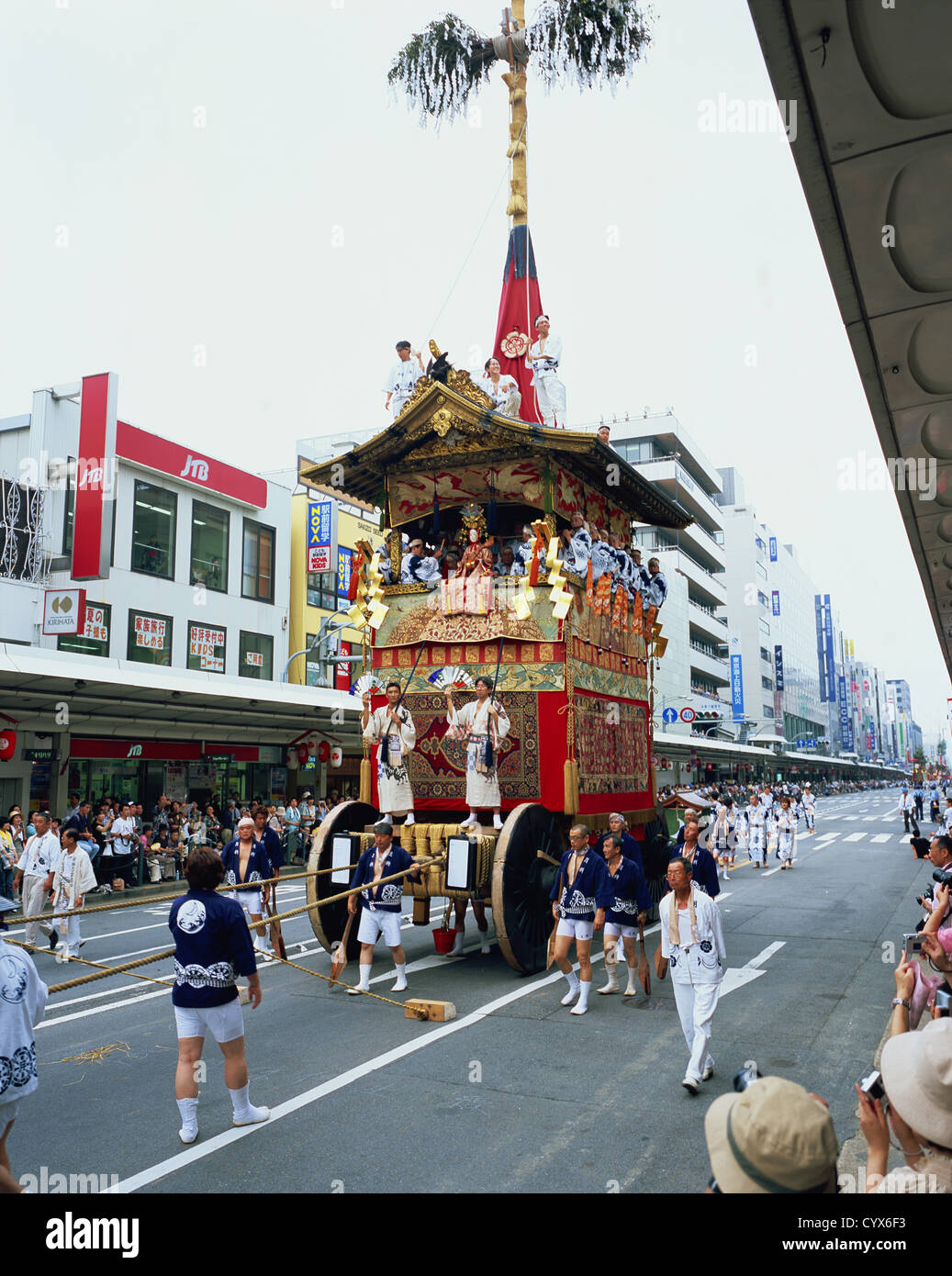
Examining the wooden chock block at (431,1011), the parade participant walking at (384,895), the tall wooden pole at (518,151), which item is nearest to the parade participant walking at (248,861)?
the parade participant walking at (384,895)

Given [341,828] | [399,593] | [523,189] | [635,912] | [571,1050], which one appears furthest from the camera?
[523,189]

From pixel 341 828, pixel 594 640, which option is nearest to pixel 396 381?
pixel 594 640

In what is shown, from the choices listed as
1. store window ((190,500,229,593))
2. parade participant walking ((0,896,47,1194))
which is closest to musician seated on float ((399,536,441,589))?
parade participant walking ((0,896,47,1194))

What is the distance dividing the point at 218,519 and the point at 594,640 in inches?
714

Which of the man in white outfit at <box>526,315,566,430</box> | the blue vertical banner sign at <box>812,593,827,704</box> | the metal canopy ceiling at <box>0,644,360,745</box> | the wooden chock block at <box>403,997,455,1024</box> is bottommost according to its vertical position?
the wooden chock block at <box>403,997,455,1024</box>

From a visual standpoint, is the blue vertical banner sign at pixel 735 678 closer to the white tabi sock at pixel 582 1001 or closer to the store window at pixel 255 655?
the store window at pixel 255 655

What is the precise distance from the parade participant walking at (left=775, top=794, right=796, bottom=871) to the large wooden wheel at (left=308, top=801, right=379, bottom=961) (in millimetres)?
→ 14770

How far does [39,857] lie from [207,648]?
1471 cm

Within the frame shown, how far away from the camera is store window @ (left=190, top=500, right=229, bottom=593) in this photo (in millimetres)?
25881

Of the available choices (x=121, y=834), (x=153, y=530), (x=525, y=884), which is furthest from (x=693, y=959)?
(x=153, y=530)

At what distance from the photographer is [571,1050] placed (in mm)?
7191

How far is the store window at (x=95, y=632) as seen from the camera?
22.0m

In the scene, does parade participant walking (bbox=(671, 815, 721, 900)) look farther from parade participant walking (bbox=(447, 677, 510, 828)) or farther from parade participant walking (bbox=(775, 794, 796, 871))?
parade participant walking (bbox=(775, 794, 796, 871))

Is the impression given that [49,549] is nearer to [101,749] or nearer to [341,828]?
[101,749]
